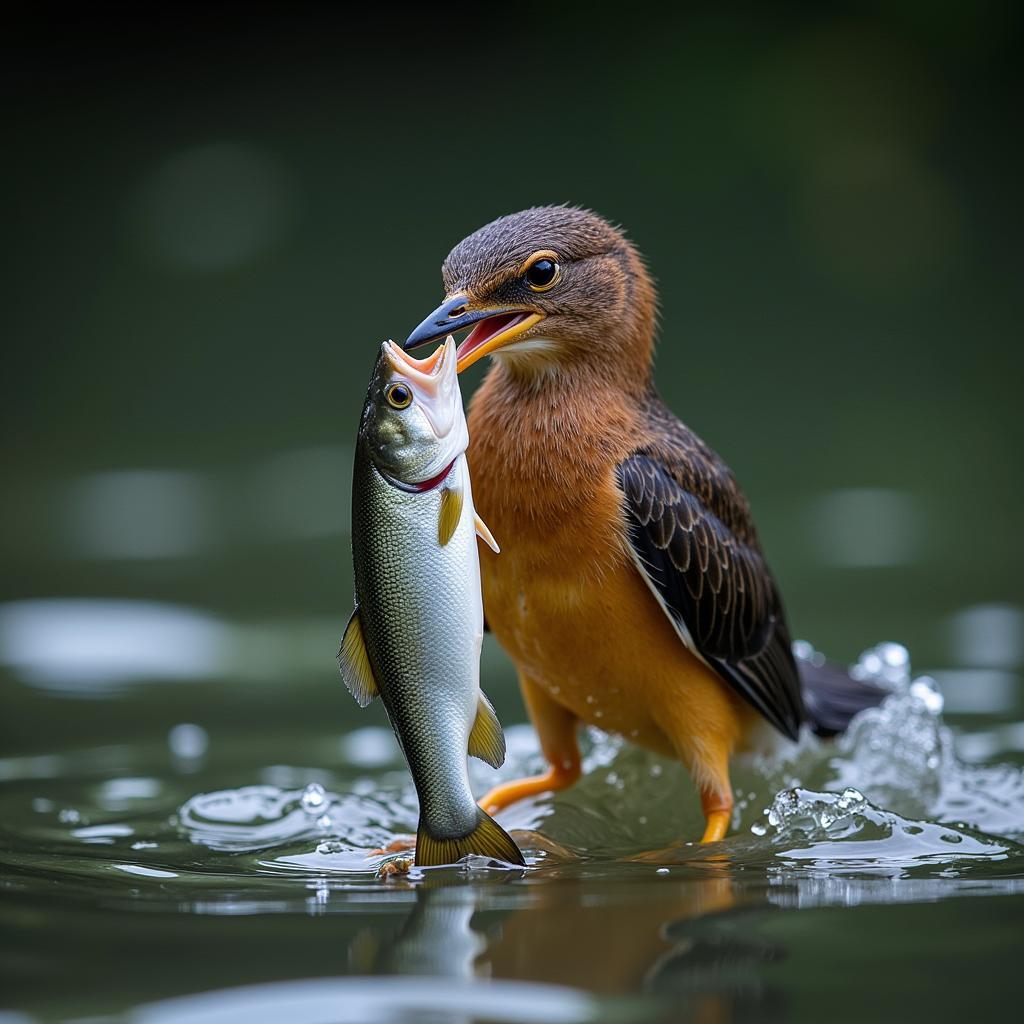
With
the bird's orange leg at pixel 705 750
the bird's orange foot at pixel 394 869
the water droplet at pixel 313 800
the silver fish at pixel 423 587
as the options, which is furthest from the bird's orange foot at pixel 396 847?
the bird's orange leg at pixel 705 750

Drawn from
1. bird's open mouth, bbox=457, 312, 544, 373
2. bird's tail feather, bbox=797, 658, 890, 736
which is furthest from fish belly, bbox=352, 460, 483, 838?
bird's tail feather, bbox=797, 658, 890, 736

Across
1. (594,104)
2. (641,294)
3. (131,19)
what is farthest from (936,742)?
(131,19)

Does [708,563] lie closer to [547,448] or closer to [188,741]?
[547,448]

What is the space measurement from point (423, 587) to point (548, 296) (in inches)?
55.8

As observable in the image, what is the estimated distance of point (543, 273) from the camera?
5.89 metres

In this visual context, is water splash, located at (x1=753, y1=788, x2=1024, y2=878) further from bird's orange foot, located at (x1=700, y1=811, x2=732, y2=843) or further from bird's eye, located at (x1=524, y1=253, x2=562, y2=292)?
bird's eye, located at (x1=524, y1=253, x2=562, y2=292)

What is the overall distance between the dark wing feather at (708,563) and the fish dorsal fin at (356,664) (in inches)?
48.8

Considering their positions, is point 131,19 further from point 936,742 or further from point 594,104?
point 936,742

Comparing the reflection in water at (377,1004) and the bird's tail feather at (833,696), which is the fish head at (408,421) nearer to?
the reflection in water at (377,1004)

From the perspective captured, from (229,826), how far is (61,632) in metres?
3.32

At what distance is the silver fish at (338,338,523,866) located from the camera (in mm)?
4895

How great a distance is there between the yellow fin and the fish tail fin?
0.88m

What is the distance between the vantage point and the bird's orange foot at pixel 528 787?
22.1ft

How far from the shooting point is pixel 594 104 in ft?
57.4
